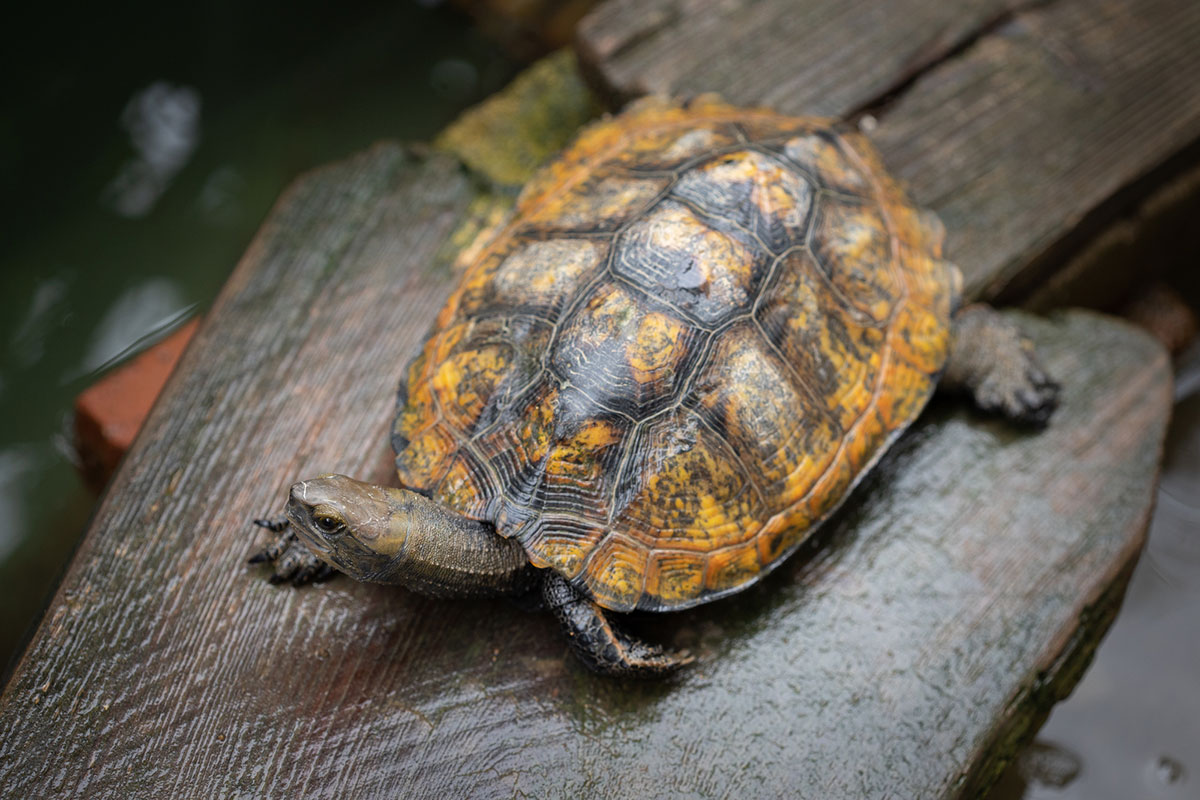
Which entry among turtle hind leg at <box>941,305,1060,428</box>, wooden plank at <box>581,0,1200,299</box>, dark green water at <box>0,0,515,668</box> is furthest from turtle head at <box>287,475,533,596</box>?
dark green water at <box>0,0,515,668</box>

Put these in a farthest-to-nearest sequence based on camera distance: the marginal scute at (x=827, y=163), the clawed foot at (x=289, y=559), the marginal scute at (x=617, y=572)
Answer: the marginal scute at (x=827, y=163)
the clawed foot at (x=289, y=559)
the marginal scute at (x=617, y=572)

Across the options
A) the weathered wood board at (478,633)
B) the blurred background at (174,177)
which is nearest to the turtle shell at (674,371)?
the weathered wood board at (478,633)

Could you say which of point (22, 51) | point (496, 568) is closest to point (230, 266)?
point (22, 51)

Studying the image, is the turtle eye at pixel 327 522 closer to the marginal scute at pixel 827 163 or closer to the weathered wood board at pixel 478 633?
the weathered wood board at pixel 478 633

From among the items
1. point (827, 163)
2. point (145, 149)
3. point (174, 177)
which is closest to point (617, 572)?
point (827, 163)

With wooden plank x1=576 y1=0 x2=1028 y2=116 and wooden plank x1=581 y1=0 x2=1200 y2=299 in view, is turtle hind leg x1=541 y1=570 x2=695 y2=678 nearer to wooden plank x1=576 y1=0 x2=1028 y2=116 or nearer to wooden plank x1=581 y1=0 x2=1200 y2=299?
wooden plank x1=581 y1=0 x2=1200 y2=299
